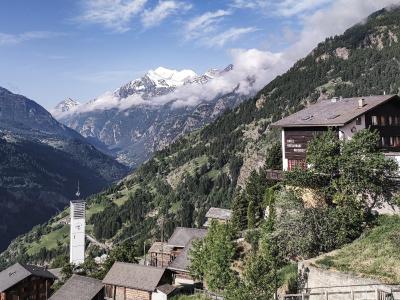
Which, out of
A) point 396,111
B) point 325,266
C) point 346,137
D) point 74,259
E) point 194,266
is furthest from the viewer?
point 74,259

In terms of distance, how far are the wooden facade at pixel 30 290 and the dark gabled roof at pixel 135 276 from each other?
26.1m

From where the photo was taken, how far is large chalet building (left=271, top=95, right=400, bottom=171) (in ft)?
201

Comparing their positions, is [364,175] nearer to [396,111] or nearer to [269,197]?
[269,197]

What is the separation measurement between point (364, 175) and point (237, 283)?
17.1 meters

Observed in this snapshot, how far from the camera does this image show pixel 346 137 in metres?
60.5

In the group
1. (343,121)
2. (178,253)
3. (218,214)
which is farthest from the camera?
(218,214)

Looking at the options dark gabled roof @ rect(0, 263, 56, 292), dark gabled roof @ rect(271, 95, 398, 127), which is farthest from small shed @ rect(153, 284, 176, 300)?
dark gabled roof @ rect(0, 263, 56, 292)

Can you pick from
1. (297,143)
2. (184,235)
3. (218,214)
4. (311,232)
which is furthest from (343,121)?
(218,214)

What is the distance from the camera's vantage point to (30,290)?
96.4 m

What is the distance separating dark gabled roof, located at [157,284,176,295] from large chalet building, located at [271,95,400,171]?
2493cm

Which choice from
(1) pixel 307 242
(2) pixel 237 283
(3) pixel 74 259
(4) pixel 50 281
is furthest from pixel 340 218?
(3) pixel 74 259

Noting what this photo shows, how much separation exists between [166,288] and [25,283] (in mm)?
37573

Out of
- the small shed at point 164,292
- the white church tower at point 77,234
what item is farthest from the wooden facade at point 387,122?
the white church tower at point 77,234

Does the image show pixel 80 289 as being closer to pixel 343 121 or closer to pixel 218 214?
pixel 218 214
